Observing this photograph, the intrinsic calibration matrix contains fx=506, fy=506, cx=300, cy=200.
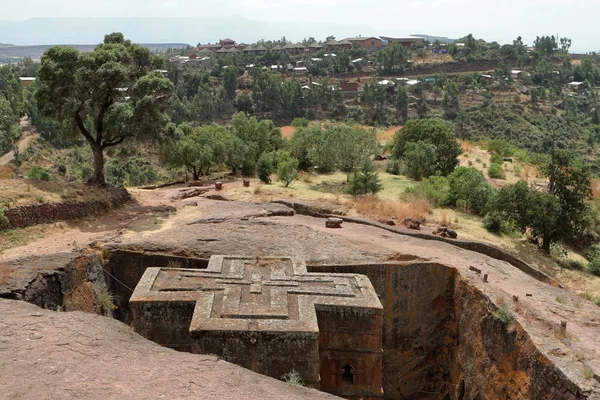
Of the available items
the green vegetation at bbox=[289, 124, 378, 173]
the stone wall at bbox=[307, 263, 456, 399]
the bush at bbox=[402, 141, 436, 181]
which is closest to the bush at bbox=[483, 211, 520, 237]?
the stone wall at bbox=[307, 263, 456, 399]

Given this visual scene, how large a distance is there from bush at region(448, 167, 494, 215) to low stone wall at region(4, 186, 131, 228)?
14.8 metres

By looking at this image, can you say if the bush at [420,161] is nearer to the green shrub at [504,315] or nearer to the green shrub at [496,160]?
the green shrub at [496,160]

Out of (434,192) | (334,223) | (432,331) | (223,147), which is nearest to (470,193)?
(434,192)

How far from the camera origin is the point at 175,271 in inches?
439

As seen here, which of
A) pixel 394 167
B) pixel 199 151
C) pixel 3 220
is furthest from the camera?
pixel 394 167

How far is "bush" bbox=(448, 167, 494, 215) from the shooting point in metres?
23.0

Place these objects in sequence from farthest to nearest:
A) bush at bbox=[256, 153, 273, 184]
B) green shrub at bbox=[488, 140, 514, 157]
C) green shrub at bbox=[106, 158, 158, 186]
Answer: green shrub at bbox=[106, 158, 158, 186] < green shrub at bbox=[488, 140, 514, 157] < bush at bbox=[256, 153, 273, 184]

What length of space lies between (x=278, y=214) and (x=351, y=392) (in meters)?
8.06

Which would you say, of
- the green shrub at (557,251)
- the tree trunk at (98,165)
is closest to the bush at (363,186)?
the green shrub at (557,251)

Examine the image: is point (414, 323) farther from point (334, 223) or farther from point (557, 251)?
point (557, 251)

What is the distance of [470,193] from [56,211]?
17.1 m

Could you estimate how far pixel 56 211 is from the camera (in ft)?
52.6

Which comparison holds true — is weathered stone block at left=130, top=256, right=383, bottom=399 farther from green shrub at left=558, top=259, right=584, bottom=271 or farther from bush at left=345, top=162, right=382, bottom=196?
bush at left=345, top=162, right=382, bottom=196

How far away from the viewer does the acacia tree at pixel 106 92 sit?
17.7 m
